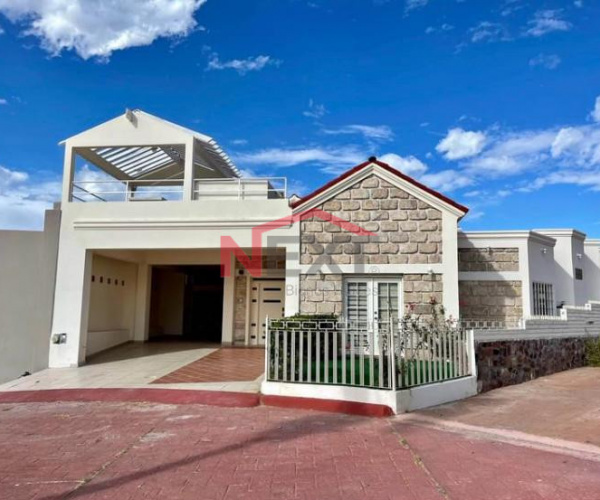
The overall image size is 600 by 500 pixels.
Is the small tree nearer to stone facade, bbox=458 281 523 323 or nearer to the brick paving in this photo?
the brick paving

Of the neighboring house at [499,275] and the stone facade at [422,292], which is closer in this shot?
the stone facade at [422,292]

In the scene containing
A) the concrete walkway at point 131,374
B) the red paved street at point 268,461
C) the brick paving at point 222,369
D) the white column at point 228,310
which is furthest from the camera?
the white column at point 228,310

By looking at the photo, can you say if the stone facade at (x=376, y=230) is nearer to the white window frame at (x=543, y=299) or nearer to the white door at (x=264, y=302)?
the white window frame at (x=543, y=299)

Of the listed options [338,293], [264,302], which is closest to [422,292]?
[338,293]

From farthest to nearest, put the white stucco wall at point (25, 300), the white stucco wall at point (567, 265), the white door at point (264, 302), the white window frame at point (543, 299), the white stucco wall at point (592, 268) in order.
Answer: the white stucco wall at point (592, 268) → the white door at point (264, 302) → the white stucco wall at point (567, 265) → the white window frame at point (543, 299) → the white stucco wall at point (25, 300)

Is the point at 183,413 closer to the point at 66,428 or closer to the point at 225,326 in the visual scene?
the point at 66,428

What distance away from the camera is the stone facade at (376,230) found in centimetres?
1152

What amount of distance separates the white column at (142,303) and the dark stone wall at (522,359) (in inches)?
447

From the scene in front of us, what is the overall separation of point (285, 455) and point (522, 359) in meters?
7.28

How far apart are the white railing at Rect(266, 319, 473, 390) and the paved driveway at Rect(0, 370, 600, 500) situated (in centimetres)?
63

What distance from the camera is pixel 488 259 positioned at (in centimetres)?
1266

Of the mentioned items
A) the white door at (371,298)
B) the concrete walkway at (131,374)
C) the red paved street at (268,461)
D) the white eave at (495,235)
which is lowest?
the red paved street at (268,461)

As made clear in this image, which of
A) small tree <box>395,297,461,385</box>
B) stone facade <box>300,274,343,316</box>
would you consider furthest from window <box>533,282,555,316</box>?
stone facade <box>300,274,343,316</box>

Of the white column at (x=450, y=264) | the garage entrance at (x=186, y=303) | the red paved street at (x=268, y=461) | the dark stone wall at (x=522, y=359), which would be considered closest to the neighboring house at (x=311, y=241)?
the white column at (x=450, y=264)
